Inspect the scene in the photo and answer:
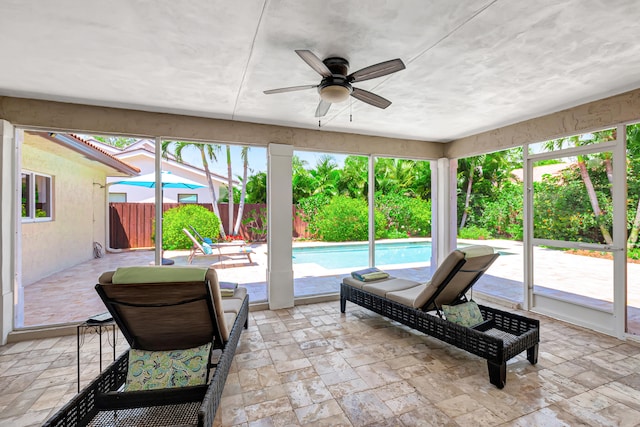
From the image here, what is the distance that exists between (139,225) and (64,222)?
1431mm

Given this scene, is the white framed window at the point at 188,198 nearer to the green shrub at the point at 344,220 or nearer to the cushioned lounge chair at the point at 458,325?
the green shrub at the point at 344,220

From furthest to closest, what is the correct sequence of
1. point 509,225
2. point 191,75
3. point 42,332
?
point 509,225
point 42,332
point 191,75

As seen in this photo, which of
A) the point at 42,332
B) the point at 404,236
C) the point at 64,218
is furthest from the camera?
the point at 404,236

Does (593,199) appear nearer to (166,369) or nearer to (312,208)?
(312,208)

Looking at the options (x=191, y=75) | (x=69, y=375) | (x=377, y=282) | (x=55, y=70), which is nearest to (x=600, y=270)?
(x=377, y=282)

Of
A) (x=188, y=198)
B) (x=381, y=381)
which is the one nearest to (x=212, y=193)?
(x=188, y=198)

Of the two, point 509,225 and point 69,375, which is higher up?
point 509,225

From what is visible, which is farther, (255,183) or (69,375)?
(255,183)

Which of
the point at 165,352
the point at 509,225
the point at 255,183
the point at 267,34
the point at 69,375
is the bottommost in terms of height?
the point at 69,375

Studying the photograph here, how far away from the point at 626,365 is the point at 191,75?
504 cm

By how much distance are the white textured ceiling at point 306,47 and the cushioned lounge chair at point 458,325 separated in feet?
5.96

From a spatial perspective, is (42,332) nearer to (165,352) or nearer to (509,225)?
(165,352)

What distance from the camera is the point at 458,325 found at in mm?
2875

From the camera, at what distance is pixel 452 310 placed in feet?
10.2
